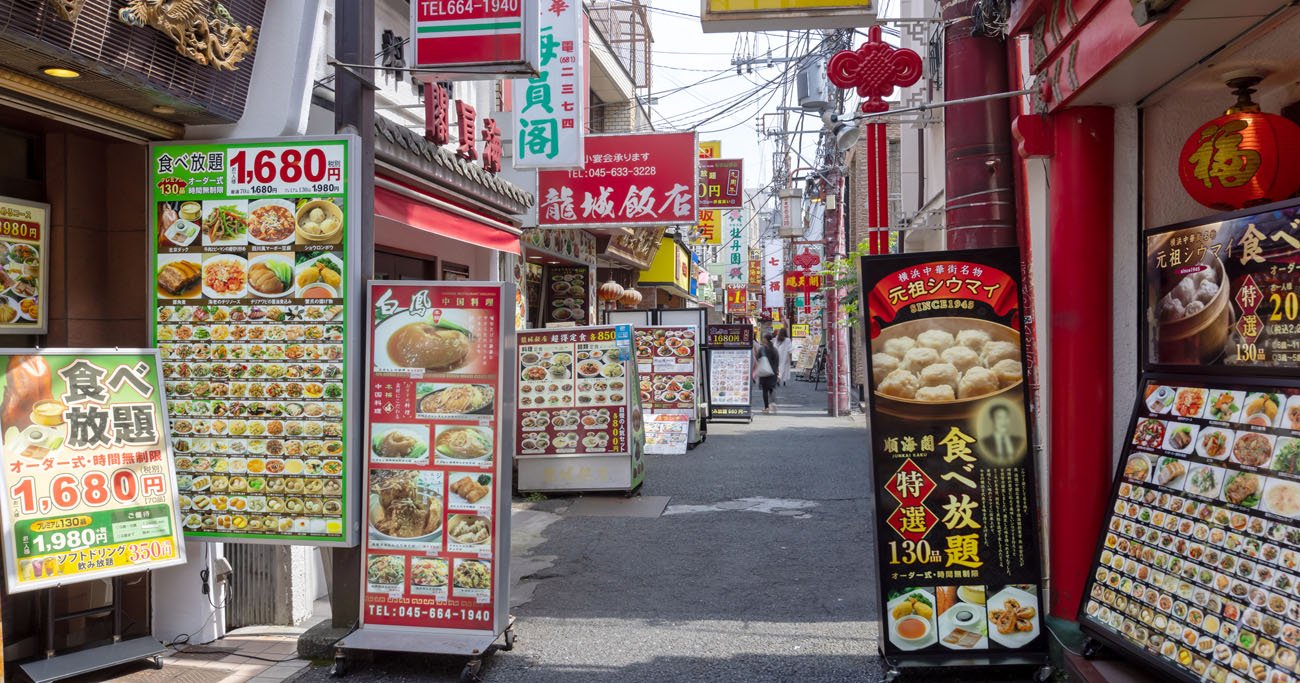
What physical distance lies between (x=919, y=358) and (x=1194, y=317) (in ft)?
4.37

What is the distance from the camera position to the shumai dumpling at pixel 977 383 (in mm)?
5188

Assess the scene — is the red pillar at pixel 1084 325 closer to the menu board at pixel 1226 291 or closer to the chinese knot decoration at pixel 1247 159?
the menu board at pixel 1226 291

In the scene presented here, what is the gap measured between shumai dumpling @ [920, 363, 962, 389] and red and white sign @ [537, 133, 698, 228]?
8.38m

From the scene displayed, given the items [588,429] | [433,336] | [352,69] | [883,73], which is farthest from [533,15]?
[588,429]

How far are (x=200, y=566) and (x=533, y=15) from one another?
4018 mm

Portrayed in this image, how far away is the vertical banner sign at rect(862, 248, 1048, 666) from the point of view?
17.0 feet

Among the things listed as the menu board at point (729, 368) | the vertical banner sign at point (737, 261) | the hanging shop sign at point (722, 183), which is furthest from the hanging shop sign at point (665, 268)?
the vertical banner sign at point (737, 261)

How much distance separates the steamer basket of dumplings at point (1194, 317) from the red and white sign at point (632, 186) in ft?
29.9

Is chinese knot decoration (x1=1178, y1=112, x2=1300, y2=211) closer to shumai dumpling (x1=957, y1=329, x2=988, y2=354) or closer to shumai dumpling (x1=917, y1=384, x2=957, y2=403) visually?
shumai dumpling (x1=957, y1=329, x2=988, y2=354)

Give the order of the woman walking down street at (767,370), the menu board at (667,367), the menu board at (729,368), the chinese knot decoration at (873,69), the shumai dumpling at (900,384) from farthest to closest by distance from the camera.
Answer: the woman walking down street at (767,370) < the menu board at (729,368) < the menu board at (667,367) < the chinese knot decoration at (873,69) < the shumai dumpling at (900,384)

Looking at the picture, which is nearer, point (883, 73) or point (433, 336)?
point (433, 336)

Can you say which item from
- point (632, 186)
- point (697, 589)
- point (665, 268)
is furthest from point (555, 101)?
point (665, 268)

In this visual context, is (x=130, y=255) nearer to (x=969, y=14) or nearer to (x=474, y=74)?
(x=474, y=74)

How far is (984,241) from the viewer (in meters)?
5.93
